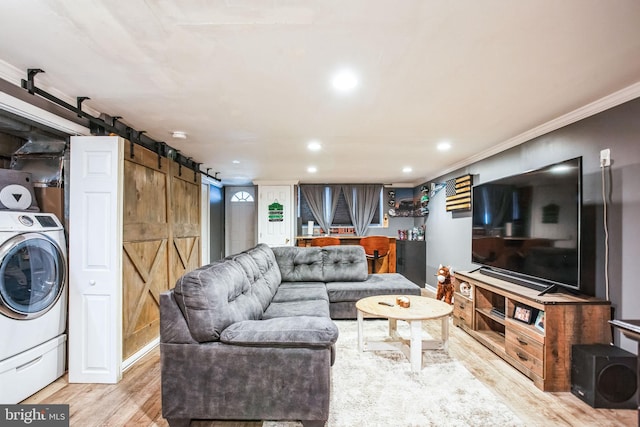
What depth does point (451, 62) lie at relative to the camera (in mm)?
1762

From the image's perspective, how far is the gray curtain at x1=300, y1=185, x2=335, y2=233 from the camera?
7.00 metres

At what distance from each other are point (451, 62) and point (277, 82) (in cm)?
110

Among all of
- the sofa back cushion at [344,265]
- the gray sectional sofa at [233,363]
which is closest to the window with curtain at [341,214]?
the sofa back cushion at [344,265]

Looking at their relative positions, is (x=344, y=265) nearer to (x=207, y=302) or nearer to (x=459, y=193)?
(x=459, y=193)

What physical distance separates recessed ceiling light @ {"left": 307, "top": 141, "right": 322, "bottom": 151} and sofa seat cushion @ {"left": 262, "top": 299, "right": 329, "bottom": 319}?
1829mm

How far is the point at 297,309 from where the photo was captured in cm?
277

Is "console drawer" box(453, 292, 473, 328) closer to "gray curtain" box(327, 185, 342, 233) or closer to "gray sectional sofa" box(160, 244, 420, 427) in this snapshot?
"gray sectional sofa" box(160, 244, 420, 427)

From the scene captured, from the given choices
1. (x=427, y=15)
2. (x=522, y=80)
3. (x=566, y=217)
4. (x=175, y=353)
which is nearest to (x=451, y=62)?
(x=427, y=15)

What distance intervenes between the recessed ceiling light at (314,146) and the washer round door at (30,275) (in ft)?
8.55

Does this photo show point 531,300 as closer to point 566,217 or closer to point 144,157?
point 566,217

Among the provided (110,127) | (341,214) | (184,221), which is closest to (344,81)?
(110,127)

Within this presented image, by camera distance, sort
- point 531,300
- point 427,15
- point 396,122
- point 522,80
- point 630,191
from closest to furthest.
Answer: point 427,15
point 522,80
point 630,191
point 531,300
point 396,122

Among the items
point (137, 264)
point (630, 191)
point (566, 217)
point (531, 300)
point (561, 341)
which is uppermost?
point (630, 191)

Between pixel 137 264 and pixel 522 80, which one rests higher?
pixel 522 80
